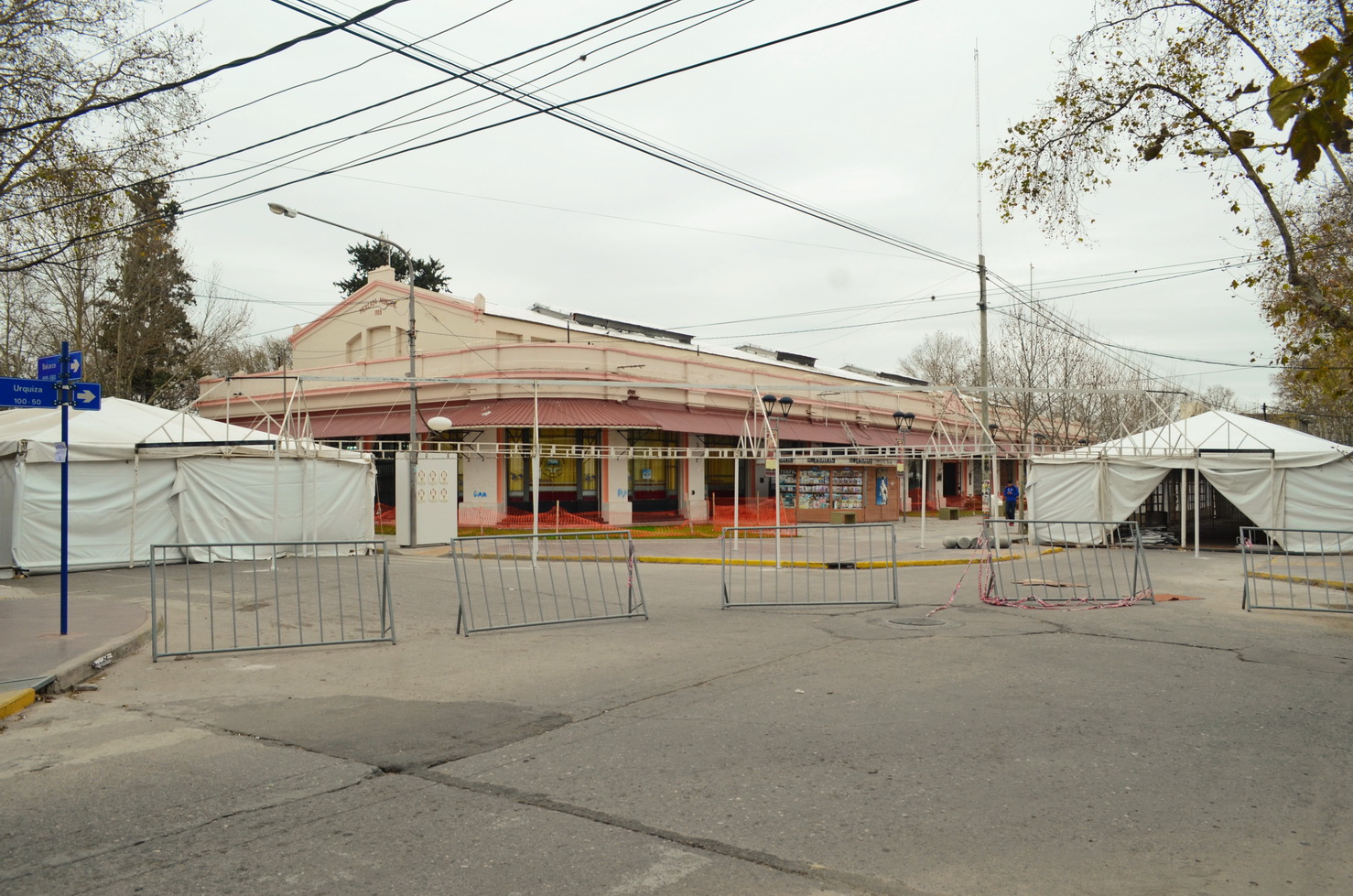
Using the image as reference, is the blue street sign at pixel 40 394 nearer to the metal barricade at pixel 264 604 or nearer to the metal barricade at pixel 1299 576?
the metal barricade at pixel 264 604

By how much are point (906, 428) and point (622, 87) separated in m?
30.5

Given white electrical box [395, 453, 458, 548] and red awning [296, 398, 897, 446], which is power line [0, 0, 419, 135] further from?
red awning [296, 398, 897, 446]

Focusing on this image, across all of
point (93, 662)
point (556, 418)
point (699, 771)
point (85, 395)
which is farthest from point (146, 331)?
point (699, 771)

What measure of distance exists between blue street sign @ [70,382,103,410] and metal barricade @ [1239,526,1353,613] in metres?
13.7

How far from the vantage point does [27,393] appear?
9750 millimetres

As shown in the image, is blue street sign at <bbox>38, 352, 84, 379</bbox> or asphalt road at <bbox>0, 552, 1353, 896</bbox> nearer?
asphalt road at <bbox>0, 552, 1353, 896</bbox>

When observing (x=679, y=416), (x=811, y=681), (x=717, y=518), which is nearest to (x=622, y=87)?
(x=811, y=681)

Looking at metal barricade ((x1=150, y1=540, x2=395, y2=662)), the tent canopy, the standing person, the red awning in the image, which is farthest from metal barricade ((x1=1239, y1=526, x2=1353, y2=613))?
the tent canopy

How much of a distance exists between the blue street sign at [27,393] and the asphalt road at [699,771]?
9.60 feet

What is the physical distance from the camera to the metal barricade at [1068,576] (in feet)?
44.0

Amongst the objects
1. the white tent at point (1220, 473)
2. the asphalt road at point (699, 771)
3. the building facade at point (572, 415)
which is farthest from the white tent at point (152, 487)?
the white tent at point (1220, 473)

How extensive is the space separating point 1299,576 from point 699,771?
17.0m

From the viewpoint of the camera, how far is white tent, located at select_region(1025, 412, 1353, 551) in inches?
898

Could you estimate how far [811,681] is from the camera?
805 cm
